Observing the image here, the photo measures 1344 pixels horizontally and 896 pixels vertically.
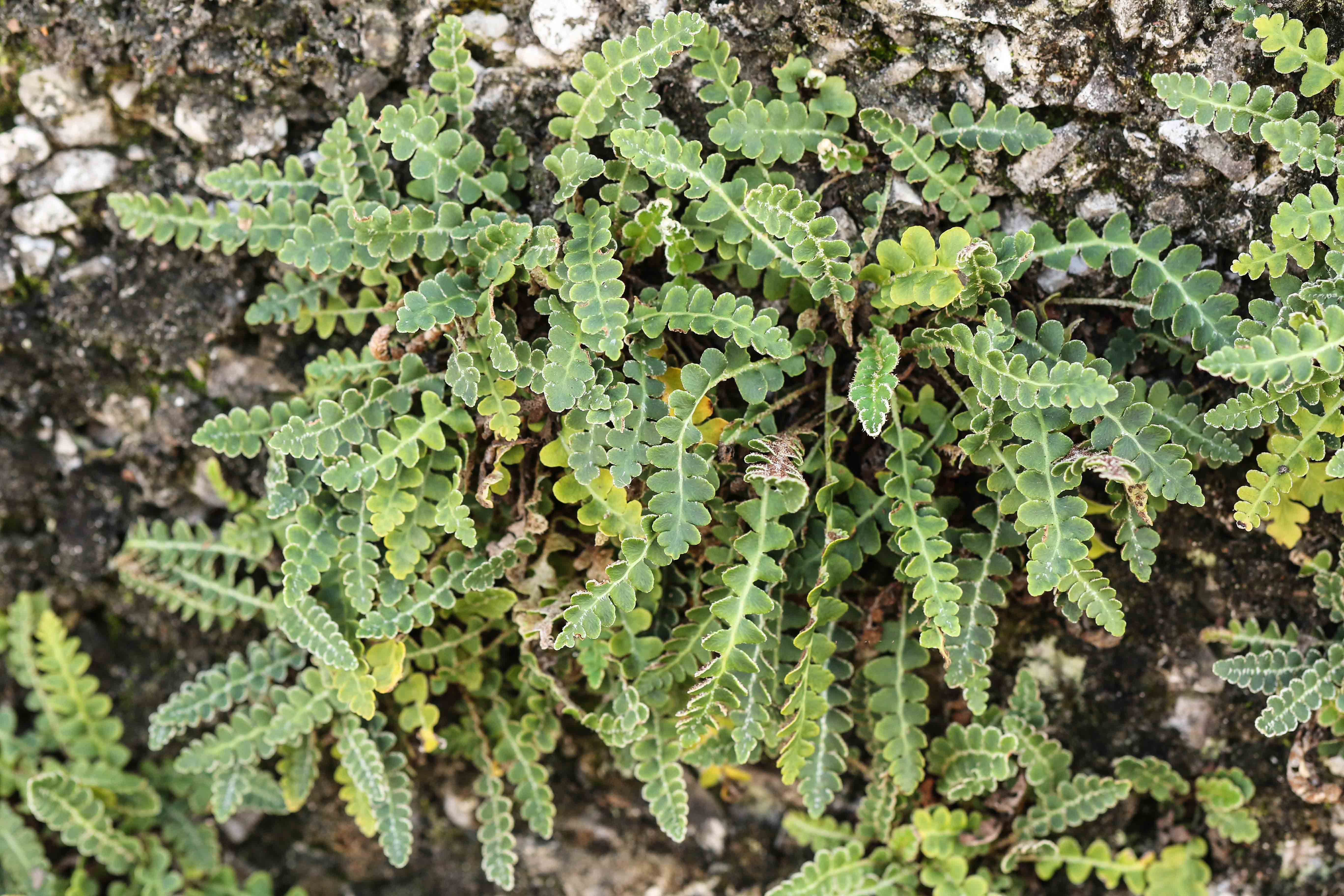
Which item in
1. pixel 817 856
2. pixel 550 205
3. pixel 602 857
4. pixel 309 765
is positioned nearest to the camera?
pixel 550 205

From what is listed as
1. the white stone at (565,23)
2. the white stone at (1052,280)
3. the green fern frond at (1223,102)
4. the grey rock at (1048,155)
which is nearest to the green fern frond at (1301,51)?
the green fern frond at (1223,102)

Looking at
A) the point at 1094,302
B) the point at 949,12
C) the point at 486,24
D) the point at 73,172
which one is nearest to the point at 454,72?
the point at 486,24

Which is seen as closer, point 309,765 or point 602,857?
point 309,765

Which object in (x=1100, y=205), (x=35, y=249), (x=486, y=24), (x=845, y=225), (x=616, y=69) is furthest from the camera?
(x=35, y=249)

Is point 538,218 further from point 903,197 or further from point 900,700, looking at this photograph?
point 900,700

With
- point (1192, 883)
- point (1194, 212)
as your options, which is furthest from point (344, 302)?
point (1192, 883)

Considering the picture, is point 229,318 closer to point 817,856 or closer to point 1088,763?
point 817,856

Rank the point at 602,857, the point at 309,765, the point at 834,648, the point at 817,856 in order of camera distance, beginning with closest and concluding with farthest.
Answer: the point at 834,648 < the point at 817,856 < the point at 309,765 < the point at 602,857

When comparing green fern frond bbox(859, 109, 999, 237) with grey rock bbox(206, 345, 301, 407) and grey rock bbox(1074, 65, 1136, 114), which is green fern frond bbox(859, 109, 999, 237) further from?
grey rock bbox(206, 345, 301, 407)
